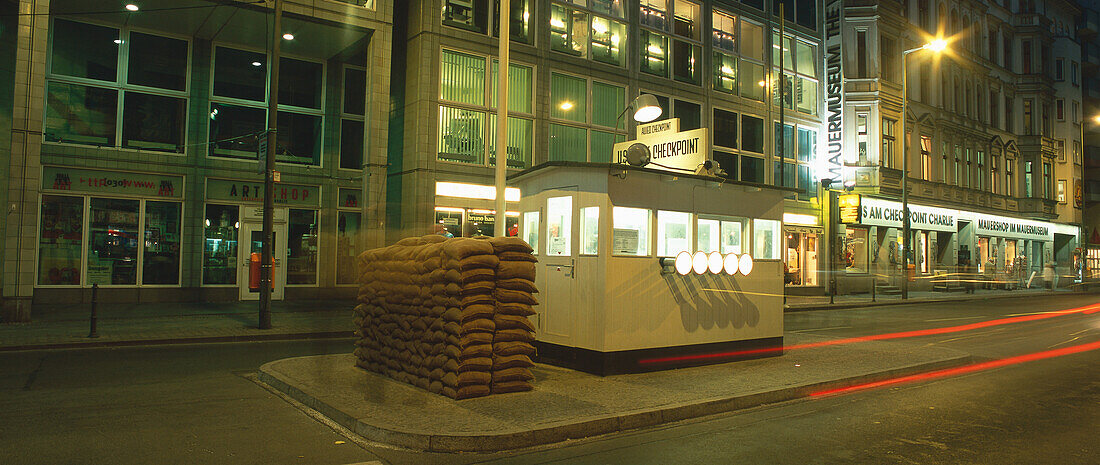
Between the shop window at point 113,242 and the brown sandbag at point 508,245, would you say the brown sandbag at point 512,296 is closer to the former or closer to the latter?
the brown sandbag at point 508,245

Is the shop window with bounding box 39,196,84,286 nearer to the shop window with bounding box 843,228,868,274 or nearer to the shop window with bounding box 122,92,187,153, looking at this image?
the shop window with bounding box 122,92,187,153

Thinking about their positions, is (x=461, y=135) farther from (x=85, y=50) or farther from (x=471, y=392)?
(x=471, y=392)

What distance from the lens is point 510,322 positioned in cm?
810

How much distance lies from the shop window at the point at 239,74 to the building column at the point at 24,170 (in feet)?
17.6

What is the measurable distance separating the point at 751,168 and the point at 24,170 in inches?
985

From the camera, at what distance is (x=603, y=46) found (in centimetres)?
2452

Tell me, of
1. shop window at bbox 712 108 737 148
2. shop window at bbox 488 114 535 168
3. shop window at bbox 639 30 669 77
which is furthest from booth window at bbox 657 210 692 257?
shop window at bbox 712 108 737 148

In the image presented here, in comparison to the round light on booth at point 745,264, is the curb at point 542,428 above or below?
below

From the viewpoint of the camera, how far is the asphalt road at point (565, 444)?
583 centimetres

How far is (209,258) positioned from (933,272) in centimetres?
3572

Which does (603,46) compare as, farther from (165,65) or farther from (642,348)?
(642,348)

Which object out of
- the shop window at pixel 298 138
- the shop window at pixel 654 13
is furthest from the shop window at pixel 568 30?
the shop window at pixel 298 138

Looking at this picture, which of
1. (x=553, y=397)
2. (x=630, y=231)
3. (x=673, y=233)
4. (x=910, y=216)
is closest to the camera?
(x=553, y=397)

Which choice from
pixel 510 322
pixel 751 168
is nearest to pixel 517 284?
pixel 510 322
